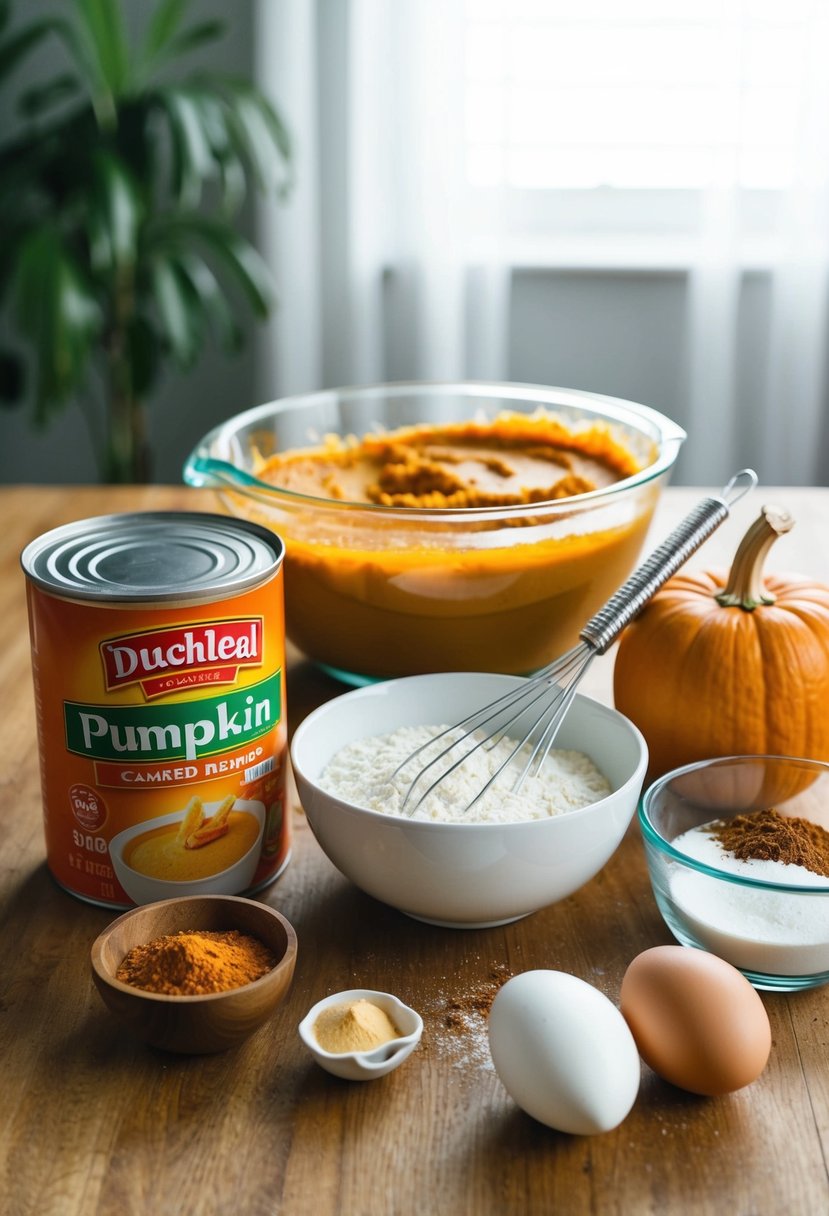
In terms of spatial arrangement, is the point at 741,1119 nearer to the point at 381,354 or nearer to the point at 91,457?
the point at 381,354

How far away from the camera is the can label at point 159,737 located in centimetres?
73

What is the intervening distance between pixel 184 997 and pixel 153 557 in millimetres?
292

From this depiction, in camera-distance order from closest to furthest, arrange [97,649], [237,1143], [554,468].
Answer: [237,1143] < [97,649] < [554,468]

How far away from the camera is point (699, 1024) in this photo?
2.06 ft

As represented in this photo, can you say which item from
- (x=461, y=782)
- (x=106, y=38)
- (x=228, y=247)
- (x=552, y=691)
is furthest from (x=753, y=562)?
(x=106, y=38)

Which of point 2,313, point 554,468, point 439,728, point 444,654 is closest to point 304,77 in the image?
point 2,313

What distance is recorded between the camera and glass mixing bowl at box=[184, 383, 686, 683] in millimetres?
1011

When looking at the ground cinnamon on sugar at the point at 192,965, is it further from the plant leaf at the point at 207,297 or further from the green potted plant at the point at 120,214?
the plant leaf at the point at 207,297

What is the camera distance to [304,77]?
270 centimetres

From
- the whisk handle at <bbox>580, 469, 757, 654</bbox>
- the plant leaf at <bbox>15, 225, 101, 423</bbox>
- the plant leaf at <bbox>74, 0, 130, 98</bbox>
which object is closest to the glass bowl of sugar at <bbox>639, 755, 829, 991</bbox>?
the whisk handle at <bbox>580, 469, 757, 654</bbox>

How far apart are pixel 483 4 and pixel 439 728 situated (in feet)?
7.81

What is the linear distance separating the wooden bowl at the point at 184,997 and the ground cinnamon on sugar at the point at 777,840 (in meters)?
0.30

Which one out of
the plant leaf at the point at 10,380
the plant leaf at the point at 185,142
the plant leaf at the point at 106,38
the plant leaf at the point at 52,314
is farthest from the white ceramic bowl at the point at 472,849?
the plant leaf at the point at 10,380

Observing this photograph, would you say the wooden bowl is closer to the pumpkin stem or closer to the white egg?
the white egg
